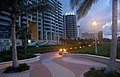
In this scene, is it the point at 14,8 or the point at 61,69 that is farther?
the point at 61,69

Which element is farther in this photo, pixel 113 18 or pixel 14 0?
pixel 14 0

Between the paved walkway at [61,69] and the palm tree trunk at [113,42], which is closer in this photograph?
the palm tree trunk at [113,42]

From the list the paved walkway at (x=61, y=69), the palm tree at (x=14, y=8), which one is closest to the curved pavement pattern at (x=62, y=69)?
the paved walkway at (x=61, y=69)

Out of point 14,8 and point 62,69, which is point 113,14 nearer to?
point 62,69

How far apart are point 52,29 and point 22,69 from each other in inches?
4908

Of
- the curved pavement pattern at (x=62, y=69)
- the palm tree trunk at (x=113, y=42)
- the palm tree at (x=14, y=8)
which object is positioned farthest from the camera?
the palm tree at (x=14, y=8)

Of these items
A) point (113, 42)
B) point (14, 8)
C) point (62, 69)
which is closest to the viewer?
point (113, 42)

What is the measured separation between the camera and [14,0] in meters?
15.0

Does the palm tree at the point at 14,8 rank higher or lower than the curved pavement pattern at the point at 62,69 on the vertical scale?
higher

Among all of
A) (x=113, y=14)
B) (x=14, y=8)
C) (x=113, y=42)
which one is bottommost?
(x=113, y=42)

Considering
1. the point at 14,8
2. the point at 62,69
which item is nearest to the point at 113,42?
the point at 62,69

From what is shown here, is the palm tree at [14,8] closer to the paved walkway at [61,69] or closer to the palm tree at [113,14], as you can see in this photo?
the paved walkway at [61,69]

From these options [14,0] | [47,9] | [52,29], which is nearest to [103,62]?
[47,9]

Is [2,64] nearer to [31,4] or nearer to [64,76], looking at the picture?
[31,4]
